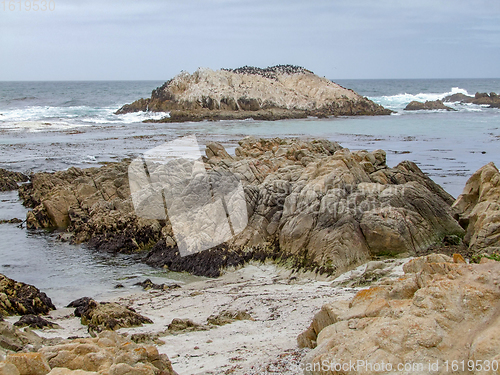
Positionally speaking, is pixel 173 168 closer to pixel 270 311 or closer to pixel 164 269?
pixel 164 269

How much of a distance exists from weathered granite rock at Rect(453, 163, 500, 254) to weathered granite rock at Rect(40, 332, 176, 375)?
6095 millimetres

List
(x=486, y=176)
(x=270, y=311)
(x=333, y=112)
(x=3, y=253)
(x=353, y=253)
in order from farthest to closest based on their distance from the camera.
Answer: (x=333, y=112), (x=3, y=253), (x=486, y=176), (x=353, y=253), (x=270, y=311)

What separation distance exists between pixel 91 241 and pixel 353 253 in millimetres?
6704

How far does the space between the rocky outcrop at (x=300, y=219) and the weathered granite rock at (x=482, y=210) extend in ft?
1.41

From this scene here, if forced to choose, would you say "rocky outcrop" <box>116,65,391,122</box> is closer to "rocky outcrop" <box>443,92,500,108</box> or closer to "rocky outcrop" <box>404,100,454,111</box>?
"rocky outcrop" <box>404,100,454,111</box>

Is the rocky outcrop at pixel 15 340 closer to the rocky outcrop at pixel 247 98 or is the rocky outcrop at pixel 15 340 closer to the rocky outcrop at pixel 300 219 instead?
the rocky outcrop at pixel 300 219

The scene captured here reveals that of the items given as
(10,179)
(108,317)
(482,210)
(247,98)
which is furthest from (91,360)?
(247,98)

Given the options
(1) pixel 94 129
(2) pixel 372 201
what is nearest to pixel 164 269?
(2) pixel 372 201

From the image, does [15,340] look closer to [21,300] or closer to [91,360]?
[91,360]

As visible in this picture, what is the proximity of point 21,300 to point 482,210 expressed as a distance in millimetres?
8753

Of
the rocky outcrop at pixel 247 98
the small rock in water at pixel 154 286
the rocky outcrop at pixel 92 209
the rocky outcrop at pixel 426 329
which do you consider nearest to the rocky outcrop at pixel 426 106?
the rocky outcrop at pixel 247 98

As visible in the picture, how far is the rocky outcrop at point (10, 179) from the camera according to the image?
17969 millimetres

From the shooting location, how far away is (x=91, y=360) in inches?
161

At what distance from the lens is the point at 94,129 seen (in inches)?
1535
